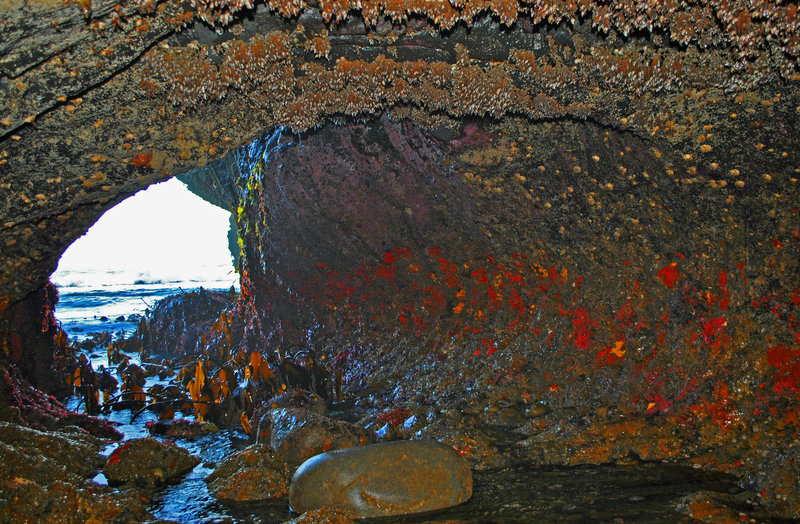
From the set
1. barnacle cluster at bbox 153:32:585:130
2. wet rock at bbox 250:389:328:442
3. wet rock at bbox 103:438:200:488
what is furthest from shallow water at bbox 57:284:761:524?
barnacle cluster at bbox 153:32:585:130

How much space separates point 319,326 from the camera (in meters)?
6.23

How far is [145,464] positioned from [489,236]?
3.26 meters

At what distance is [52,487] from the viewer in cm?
263

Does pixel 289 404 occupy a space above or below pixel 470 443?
above

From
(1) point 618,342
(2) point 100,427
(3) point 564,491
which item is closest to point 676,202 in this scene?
(1) point 618,342

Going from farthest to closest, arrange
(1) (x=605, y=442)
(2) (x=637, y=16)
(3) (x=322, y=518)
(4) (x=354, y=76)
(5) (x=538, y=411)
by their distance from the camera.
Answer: (5) (x=538, y=411), (1) (x=605, y=442), (4) (x=354, y=76), (3) (x=322, y=518), (2) (x=637, y=16)

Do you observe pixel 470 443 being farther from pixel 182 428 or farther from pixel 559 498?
pixel 182 428

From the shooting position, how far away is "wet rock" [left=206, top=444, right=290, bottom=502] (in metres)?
3.14

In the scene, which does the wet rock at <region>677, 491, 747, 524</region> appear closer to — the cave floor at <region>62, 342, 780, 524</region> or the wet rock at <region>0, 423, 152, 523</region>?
the cave floor at <region>62, 342, 780, 524</region>

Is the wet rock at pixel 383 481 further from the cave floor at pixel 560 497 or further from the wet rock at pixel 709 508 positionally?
the wet rock at pixel 709 508

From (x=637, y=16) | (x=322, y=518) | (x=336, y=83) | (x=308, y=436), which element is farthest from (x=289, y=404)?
(x=637, y=16)

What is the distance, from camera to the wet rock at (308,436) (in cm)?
355

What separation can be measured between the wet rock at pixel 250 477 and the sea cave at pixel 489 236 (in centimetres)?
2

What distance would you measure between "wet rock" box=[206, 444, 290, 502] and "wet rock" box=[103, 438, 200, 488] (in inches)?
12.9
